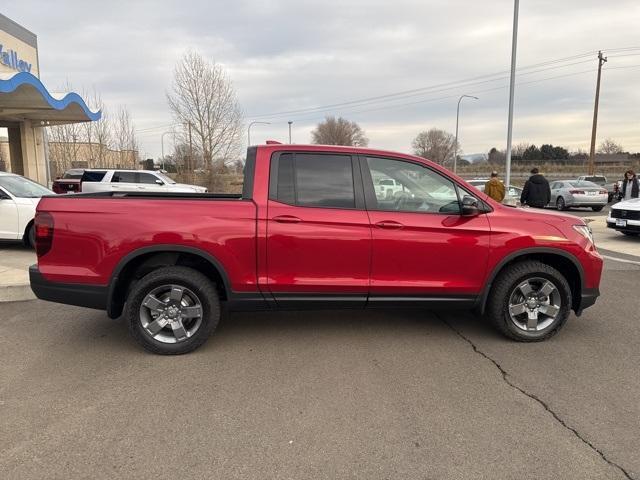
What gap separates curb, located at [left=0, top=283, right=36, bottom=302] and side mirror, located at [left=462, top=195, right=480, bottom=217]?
221 inches

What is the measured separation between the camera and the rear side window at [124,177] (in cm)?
1757

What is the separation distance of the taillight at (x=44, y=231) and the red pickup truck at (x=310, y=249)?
12mm

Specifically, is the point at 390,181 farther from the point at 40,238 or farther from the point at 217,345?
the point at 40,238

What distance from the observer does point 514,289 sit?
4.52m

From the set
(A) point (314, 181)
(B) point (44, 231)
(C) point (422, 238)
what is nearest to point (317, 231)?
(A) point (314, 181)

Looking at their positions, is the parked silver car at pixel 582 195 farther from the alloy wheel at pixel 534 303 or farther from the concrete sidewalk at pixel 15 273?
the concrete sidewalk at pixel 15 273

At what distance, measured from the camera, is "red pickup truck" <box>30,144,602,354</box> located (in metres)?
4.13

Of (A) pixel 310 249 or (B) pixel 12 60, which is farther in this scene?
(B) pixel 12 60

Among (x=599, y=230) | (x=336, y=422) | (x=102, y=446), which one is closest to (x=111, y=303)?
(x=102, y=446)

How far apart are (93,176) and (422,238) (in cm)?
1628

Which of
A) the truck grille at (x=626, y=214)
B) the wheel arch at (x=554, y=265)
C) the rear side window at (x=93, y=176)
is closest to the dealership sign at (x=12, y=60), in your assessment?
the rear side window at (x=93, y=176)

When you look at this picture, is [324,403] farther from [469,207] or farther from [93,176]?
[93,176]

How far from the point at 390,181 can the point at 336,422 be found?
2308 millimetres

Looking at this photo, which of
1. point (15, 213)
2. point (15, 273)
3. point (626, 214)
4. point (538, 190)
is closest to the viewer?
point (15, 273)
